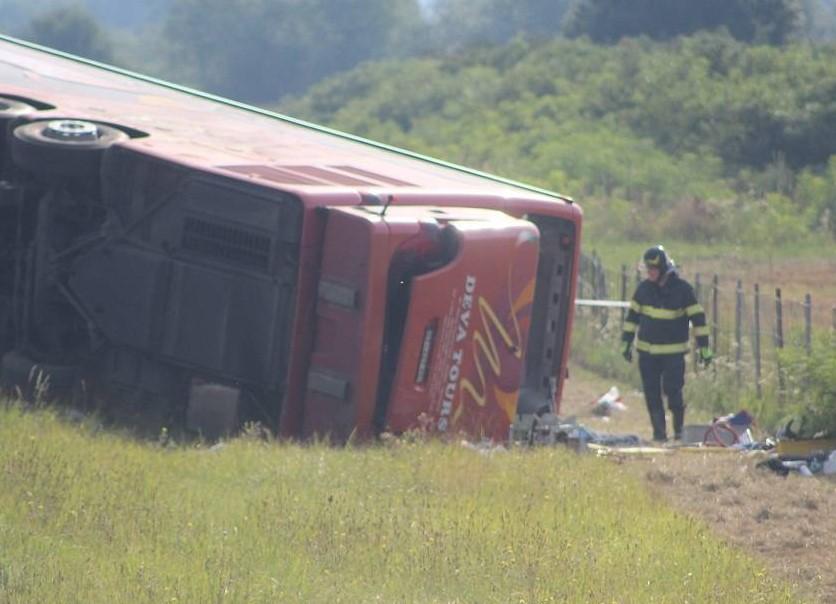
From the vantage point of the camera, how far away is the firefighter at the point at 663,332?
13250 millimetres

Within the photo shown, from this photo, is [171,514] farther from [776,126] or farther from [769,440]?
[776,126]

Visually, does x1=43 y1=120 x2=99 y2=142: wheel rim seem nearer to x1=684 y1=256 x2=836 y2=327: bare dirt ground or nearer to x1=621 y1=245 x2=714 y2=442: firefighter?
x1=621 y1=245 x2=714 y2=442: firefighter

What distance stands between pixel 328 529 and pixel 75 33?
2951 inches

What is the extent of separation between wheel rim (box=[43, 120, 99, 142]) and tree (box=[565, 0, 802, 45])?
42.1 m

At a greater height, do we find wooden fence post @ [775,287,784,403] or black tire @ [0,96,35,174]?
black tire @ [0,96,35,174]

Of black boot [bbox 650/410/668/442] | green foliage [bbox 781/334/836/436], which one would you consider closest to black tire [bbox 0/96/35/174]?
black boot [bbox 650/410/668/442]

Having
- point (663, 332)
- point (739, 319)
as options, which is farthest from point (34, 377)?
point (739, 319)

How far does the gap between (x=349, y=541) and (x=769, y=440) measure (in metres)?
5.19

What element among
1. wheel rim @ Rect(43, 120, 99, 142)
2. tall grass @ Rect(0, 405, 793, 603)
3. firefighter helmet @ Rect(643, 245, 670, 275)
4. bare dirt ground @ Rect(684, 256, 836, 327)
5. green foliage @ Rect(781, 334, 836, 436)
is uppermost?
wheel rim @ Rect(43, 120, 99, 142)

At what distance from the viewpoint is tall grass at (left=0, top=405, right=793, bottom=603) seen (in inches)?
266

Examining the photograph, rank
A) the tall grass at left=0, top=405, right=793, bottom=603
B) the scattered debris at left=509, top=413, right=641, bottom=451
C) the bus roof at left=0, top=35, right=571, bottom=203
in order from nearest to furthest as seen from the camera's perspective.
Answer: the tall grass at left=0, top=405, right=793, bottom=603, the bus roof at left=0, top=35, right=571, bottom=203, the scattered debris at left=509, top=413, right=641, bottom=451

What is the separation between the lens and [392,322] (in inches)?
407

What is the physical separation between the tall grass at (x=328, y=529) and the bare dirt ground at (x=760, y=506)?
0.93 feet

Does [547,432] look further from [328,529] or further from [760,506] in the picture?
[328,529]
